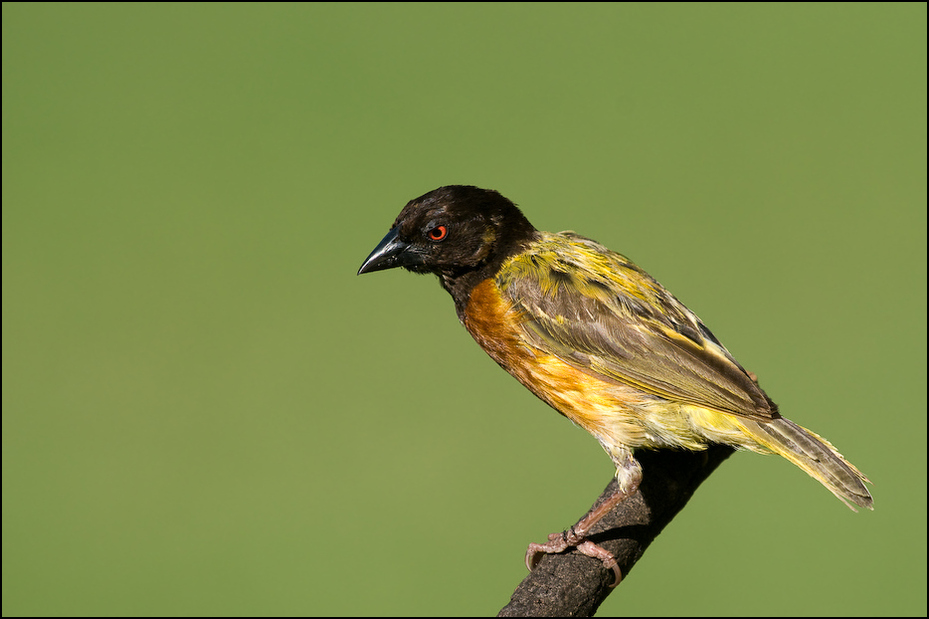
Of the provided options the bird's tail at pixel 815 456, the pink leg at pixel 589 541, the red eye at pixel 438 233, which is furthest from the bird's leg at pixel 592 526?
the red eye at pixel 438 233

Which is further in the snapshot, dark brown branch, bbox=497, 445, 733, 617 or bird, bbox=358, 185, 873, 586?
bird, bbox=358, 185, 873, 586

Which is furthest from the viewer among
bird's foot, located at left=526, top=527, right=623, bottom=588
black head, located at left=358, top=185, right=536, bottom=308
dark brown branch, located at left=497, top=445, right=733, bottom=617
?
black head, located at left=358, top=185, right=536, bottom=308

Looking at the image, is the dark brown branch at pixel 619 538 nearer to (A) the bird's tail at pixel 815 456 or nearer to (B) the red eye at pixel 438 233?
(A) the bird's tail at pixel 815 456

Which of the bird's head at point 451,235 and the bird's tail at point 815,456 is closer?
the bird's tail at point 815,456

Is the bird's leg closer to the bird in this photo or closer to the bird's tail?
the bird

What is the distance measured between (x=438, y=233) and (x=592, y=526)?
1.48 meters

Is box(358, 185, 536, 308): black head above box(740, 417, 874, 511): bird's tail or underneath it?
above

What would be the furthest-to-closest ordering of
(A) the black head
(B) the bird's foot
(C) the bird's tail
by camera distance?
(A) the black head < (B) the bird's foot < (C) the bird's tail

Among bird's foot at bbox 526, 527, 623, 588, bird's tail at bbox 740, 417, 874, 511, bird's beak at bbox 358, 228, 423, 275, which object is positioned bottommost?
bird's foot at bbox 526, 527, 623, 588

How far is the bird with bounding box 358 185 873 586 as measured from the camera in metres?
3.30

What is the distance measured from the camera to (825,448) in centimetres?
320

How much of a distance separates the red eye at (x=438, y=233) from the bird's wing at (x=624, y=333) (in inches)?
12.3

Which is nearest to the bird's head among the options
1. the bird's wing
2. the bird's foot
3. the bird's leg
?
the bird's wing

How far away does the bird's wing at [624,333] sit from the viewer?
331 cm
